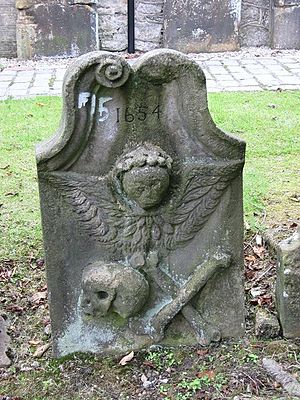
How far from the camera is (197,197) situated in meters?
3.42

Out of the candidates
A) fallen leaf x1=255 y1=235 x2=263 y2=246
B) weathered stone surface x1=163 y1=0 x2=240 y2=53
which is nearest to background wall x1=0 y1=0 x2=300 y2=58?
weathered stone surface x1=163 y1=0 x2=240 y2=53

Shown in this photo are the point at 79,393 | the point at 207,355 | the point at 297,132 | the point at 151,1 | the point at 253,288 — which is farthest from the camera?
the point at 151,1

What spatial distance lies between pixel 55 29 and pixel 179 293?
8771 millimetres

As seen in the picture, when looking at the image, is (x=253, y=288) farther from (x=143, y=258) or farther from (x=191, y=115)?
(x=191, y=115)

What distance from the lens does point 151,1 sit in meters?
12.0

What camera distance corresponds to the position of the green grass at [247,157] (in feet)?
17.4

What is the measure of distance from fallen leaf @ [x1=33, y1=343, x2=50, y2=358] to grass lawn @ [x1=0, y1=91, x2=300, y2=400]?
0.03 meters

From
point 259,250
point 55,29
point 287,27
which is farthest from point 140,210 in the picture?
point 287,27

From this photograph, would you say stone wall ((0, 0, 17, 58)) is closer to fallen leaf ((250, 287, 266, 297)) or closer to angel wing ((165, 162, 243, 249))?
fallen leaf ((250, 287, 266, 297))

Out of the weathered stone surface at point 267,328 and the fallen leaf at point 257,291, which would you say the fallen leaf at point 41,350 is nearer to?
the weathered stone surface at point 267,328

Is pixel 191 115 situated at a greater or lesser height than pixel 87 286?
greater

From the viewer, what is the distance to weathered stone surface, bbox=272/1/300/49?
1204 cm

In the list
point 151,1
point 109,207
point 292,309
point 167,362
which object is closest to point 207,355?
point 167,362

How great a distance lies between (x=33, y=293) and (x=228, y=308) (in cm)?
128
